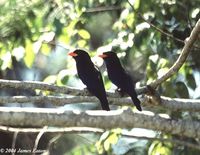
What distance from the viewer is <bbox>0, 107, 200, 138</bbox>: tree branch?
2818mm

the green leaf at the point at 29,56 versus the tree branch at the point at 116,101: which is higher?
the tree branch at the point at 116,101

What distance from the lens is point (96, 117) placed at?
2986 millimetres

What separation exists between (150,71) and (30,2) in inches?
48.5

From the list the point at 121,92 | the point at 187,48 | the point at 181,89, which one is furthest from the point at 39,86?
the point at 181,89

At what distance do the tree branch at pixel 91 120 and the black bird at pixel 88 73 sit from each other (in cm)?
88

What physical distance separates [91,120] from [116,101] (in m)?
1.14

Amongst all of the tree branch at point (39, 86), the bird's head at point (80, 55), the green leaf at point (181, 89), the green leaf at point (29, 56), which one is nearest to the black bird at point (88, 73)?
the bird's head at point (80, 55)

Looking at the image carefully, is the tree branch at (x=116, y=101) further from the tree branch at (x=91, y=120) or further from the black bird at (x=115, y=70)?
the tree branch at (x=91, y=120)

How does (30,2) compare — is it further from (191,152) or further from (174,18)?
(191,152)

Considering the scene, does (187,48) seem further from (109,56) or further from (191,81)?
(191,81)

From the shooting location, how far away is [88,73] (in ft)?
14.9

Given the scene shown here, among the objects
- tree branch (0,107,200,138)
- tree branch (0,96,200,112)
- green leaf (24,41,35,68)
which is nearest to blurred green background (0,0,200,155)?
green leaf (24,41,35,68)

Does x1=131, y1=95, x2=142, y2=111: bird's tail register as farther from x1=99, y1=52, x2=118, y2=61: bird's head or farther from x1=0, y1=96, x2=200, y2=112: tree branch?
x1=99, y1=52, x2=118, y2=61: bird's head

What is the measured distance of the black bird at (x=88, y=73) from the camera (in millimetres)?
4168
